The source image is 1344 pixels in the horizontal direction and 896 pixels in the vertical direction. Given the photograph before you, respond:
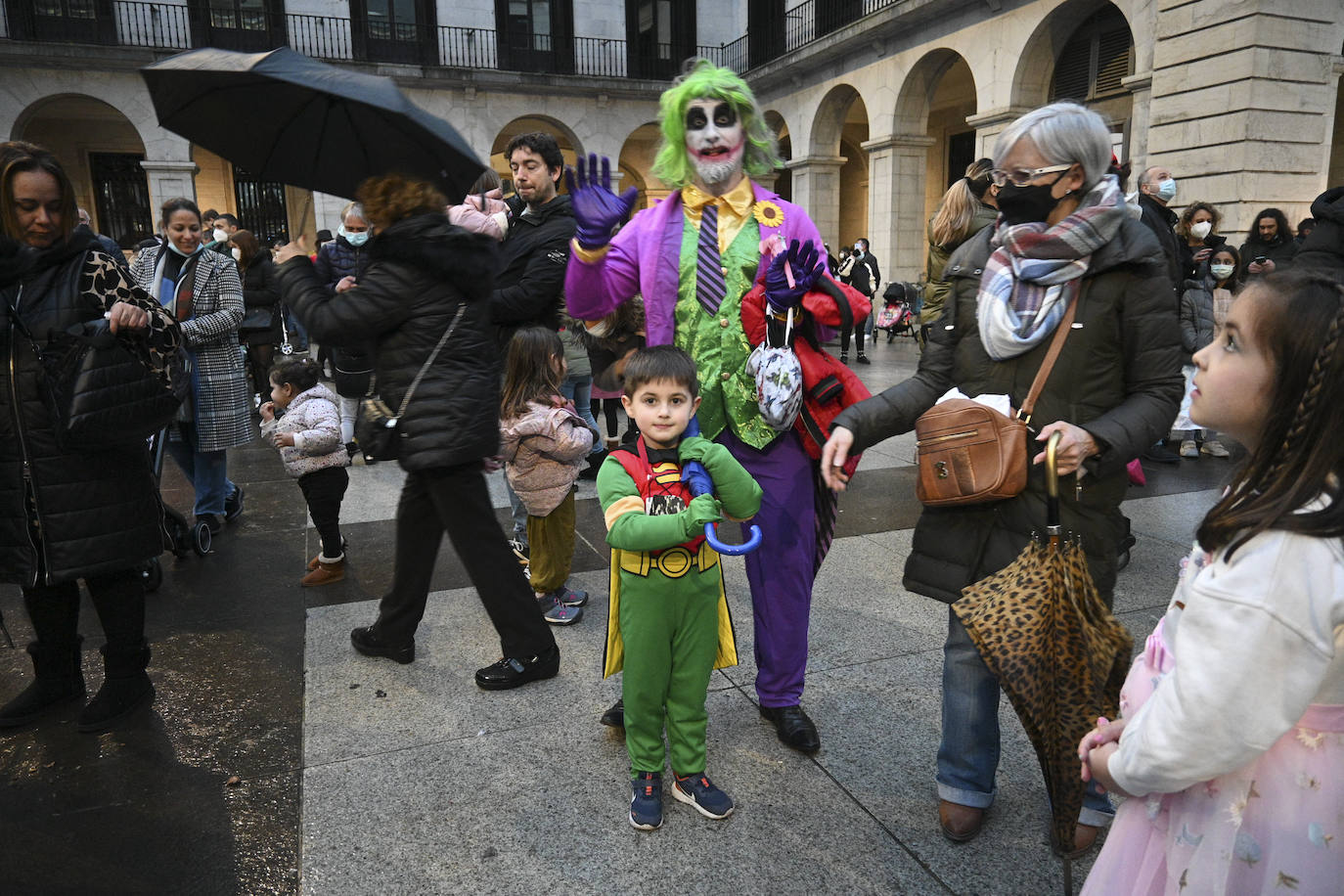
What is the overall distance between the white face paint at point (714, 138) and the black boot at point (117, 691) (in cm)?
263

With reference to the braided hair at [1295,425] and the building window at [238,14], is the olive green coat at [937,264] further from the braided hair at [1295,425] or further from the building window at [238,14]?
the building window at [238,14]

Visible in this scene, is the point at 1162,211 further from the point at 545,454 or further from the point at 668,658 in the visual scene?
the point at 668,658

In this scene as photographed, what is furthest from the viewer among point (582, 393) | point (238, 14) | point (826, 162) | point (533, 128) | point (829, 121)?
point (533, 128)

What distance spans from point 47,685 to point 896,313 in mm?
12981

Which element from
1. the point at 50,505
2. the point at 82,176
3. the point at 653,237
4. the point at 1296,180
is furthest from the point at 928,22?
the point at 82,176

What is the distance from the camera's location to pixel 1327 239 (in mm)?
3646

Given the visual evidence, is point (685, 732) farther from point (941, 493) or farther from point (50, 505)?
point (50, 505)

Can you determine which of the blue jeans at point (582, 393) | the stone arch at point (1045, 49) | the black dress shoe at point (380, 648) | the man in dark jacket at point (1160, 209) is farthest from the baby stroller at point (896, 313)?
the black dress shoe at point (380, 648)

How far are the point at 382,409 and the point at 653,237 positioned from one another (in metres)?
1.17

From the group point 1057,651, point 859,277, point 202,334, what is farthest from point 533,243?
point 859,277

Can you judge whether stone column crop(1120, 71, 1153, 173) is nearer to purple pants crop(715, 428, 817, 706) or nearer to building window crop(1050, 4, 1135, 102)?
building window crop(1050, 4, 1135, 102)

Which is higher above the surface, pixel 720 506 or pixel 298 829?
pixel 720 506

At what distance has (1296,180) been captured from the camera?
11.2 metres

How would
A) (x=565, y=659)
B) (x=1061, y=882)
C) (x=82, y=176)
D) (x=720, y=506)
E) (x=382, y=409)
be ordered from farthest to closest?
(x=82, y=176)
(x=565, y=659)
(x=382, y=409)
(x=720, y=506)
(x=1061, y=882)
